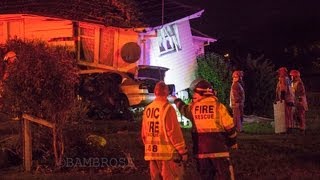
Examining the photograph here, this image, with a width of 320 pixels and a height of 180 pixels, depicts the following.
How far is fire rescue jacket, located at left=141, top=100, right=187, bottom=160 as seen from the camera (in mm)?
8102

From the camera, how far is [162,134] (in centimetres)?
816

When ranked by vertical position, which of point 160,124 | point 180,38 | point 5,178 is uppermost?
point 180,38

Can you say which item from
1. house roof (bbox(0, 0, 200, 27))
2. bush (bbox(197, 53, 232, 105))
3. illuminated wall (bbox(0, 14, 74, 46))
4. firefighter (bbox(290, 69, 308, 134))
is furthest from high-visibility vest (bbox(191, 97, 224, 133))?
bush (bbox(197, 53, 232, 105))

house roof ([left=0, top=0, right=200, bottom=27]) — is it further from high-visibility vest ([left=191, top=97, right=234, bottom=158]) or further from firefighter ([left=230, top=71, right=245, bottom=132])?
high-visibility vest ([left=191, top=97, right=234, bottom=158])

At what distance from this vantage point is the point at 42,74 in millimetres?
10805

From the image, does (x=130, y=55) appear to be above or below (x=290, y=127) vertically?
above

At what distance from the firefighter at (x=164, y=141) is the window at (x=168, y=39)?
50.4 ft

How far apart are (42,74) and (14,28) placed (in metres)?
12.5

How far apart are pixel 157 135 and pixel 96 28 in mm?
14877

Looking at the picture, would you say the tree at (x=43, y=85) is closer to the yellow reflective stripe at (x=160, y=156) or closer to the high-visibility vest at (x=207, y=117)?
the yellow reflective stripe at (x=160, y=156)

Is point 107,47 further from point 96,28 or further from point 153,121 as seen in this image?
point 153,121

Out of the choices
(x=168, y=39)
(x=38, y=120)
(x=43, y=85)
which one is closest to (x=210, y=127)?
(x=43, y=85)

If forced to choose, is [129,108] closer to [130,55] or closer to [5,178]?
[130,55]

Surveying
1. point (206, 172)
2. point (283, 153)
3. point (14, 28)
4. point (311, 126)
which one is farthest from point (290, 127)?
point (14, 28)
